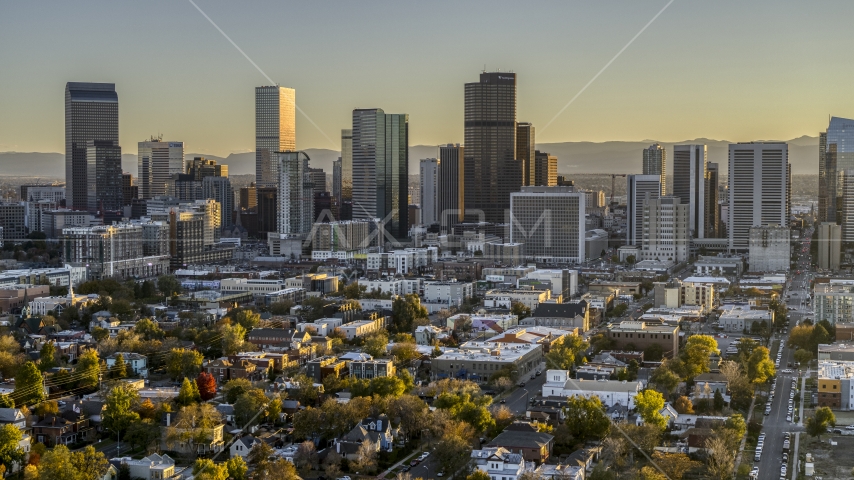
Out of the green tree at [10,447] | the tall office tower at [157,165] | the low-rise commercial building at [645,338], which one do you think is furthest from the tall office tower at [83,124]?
the green tree at [10,447]

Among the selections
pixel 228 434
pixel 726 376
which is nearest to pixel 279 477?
pixel 228 434

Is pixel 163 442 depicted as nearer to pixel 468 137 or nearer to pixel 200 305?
pixel 200 305

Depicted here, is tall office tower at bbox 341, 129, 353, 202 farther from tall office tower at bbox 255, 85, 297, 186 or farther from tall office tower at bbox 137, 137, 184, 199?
tall office tower at bbox 137, 137, 184, 199

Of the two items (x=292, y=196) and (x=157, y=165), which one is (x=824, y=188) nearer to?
(x=292, y=196)

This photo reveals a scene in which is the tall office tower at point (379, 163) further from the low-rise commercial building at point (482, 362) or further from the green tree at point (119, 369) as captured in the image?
the green tree at point (119, 369)

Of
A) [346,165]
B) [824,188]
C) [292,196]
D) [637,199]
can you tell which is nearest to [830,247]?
[637,199]

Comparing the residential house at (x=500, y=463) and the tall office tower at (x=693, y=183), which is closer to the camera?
the residential house at (x=500, y=463)
